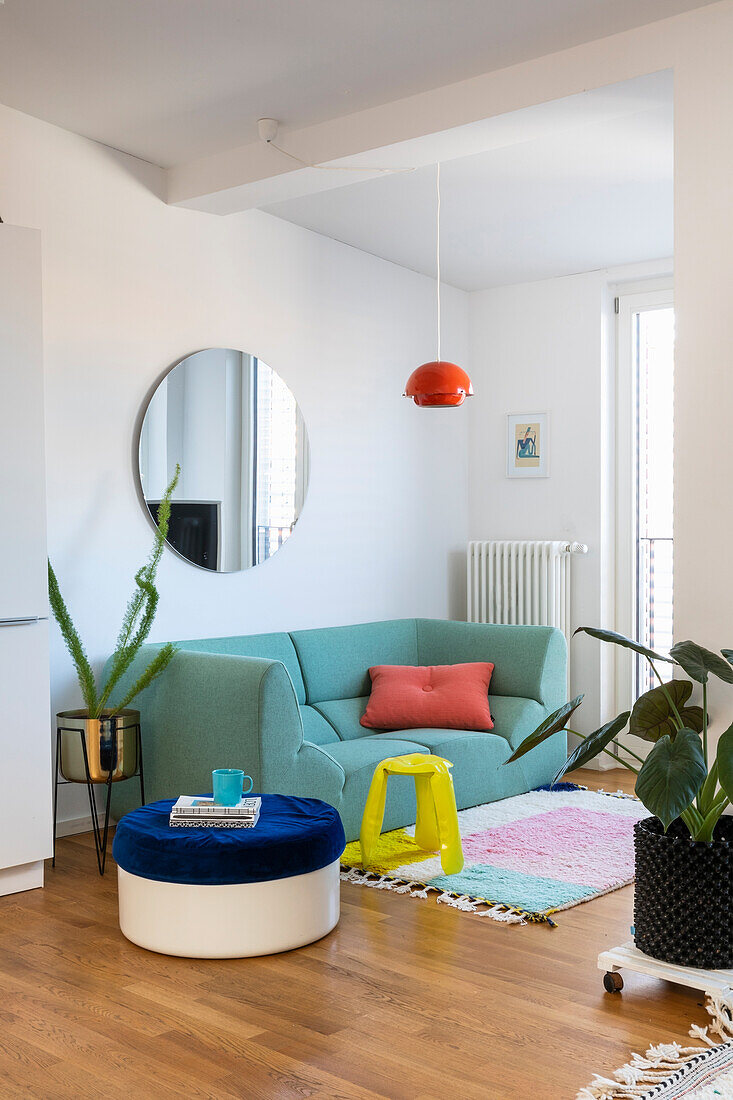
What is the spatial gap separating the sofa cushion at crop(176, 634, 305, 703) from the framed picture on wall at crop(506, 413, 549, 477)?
206 cm

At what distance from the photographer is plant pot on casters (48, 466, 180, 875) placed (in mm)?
3602

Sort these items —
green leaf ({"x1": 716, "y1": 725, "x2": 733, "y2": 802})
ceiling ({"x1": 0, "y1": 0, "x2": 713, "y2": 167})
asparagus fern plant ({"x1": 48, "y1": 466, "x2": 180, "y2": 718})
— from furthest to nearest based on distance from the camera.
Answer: asparagus fern plant ({"x1": 48, "y1": 466, "x2": 180, "y2": 718})
ceiling ({"x1": 0, "y1": 0, "x2": 713, "y2": 167})
green leaf ({"x1": 716, "y1": 725, "x2": 733, "y2": 802})

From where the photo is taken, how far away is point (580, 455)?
582 cm

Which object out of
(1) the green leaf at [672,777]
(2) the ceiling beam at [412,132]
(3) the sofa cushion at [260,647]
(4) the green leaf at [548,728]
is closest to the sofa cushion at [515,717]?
(3) the sofa cushion at [260,647]

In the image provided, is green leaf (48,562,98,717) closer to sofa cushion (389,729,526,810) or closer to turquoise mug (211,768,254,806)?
turquoise mug (211,768,254,806)

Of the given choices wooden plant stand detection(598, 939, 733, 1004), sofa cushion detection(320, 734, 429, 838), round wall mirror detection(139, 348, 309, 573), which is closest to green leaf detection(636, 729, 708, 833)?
wooden plant stand detection(598, 939, 733, 1004)

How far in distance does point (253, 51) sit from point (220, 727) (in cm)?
224

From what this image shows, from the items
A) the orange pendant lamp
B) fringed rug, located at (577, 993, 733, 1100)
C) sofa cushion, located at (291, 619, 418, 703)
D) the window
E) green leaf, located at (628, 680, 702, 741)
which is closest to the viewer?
fringed rug, located at (577, 993, 733, 1100)

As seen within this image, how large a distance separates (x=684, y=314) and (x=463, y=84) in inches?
47.2

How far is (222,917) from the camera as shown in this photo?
278 cm

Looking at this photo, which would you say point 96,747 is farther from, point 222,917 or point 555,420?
point 555,420

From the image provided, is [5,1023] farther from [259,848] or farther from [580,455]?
[580,455]

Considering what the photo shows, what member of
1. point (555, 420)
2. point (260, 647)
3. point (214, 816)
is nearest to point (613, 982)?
point (214, 816)

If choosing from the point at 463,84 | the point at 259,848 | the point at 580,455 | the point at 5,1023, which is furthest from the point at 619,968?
the point at 580,455
